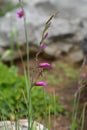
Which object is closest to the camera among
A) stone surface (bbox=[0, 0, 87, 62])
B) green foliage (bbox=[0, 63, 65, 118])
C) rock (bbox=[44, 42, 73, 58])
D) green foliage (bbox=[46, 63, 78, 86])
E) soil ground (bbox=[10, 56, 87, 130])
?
green foliage (bbox=[0, 63, 65, 118])

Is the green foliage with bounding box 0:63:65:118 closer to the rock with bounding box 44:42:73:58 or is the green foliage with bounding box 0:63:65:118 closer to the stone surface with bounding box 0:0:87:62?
the stone surface with bounding box 0:0:87:62

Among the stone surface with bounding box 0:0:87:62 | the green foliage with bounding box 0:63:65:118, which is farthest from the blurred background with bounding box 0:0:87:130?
the green foliage with bounding box 0:63:65:118

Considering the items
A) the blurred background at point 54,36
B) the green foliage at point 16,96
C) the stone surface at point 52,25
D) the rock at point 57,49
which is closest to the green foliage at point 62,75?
the blurred background at point 54,36

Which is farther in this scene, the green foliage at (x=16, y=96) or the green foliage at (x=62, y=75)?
the green foliage at (x=62, y=75)

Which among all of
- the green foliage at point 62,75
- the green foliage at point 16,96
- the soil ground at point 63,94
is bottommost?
the green foliage at point 62,75

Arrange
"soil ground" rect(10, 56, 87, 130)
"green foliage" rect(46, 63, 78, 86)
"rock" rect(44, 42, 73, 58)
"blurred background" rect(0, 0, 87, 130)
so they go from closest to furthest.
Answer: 1. "soil ground" rect(10, 56, 87, 130)
2. "green foliage" rect(46, 63, 78, 86)
3. "blurred background" rect(0, 0, 87, 130)
4. "rock" rect(44, 42, 73, 58)

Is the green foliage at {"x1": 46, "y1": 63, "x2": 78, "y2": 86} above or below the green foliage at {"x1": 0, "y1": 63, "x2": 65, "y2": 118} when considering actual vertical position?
below

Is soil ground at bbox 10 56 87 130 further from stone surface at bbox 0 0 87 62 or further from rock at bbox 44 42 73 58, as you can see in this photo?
stone surface at bbox 0 0 87 62

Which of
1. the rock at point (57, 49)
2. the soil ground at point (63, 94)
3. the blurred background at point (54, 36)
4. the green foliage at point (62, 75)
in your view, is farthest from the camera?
the rock at point (57, 49)

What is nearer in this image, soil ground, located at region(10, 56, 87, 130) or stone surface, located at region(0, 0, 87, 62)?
soil ground, located at region(10, 56, 87, 130)

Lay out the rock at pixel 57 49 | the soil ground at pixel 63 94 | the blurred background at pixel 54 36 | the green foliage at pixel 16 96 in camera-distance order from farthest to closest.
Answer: the rock at pixel 57 49 → the blurred background at pixel 54 36 → the soil ground at pixel 63 94 → the green foliage at pixel 16 96

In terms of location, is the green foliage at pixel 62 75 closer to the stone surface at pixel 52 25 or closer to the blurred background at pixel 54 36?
the blurred background at pixel 54 36

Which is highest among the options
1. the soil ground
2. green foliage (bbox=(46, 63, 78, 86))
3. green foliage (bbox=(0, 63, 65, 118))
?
green foliage (bbox=(0, 63, 65, 118))

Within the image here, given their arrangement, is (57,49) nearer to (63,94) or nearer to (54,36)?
(54,36)
